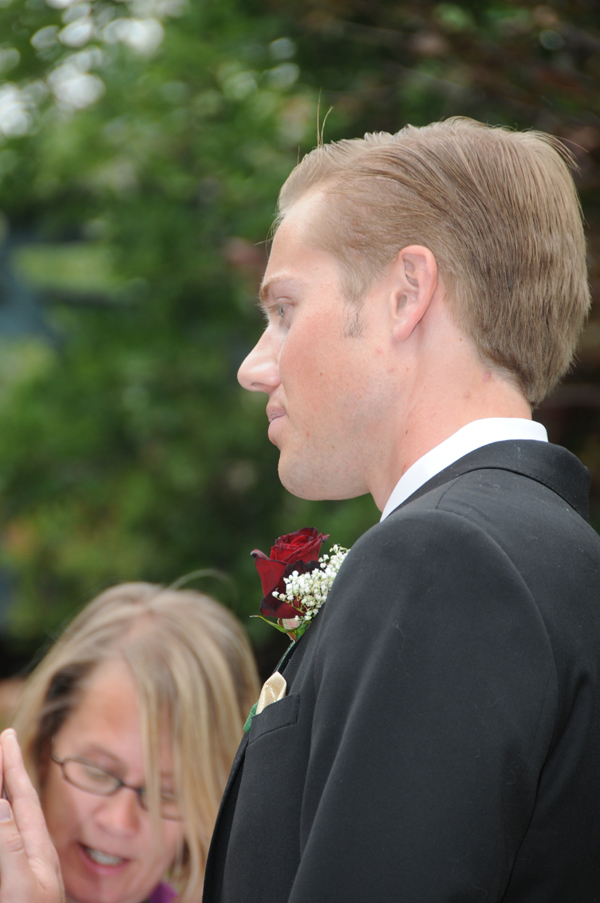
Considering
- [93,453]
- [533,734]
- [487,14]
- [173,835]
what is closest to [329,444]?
[533,734]

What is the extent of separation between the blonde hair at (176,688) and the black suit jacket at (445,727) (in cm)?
131

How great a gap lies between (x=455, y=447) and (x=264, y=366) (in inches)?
13.8

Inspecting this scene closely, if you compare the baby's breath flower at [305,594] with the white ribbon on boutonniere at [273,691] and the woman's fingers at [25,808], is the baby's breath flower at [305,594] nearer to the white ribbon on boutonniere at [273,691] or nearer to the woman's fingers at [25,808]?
the white ribbon on boutonniere at [273,691]

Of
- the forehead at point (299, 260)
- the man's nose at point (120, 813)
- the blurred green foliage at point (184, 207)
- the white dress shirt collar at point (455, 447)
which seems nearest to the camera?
the white dress shirt collar at point (455, 447)

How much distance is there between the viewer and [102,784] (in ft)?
7.84

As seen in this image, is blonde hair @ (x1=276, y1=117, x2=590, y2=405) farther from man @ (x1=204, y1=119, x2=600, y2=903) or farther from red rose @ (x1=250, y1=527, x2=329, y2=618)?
red rose @ (x1=250, y1=527, x2=329, y2=618)

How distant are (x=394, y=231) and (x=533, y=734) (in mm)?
709

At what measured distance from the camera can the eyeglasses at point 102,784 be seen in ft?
7.80

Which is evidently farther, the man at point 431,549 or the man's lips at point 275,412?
the man's lips at point 275,412

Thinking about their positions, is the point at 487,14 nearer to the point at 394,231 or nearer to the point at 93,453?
the point at 394,231

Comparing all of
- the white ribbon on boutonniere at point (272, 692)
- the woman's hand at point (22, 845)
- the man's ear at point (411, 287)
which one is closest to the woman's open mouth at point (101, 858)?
the woman's hand at point (22, 845)

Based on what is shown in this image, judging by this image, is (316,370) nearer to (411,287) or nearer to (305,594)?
(411,287)

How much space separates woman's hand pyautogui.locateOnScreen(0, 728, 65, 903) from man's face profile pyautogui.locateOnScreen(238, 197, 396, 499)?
740 mm

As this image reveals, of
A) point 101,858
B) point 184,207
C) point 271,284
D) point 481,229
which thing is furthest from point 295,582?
point 184,207
